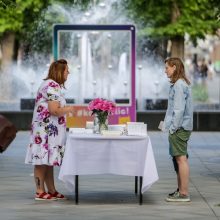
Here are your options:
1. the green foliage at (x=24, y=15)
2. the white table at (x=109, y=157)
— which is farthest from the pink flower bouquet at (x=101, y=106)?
the green foliage at (x=24, y=15)

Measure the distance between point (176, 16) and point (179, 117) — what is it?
103 ft

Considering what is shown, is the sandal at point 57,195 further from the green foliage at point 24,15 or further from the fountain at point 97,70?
the green foliage at point 24,15

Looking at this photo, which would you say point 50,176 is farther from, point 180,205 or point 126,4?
point 126,4

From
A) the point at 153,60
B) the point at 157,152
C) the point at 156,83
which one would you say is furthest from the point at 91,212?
the point at 153,60

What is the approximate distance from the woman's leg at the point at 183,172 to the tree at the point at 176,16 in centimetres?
2962

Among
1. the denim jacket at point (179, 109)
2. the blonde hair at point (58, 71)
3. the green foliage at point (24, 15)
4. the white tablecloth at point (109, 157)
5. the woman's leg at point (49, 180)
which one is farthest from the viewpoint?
the green foliage at point (24, 15)

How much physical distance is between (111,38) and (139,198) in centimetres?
1578

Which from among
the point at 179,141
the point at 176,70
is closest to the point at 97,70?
the point at 176,70

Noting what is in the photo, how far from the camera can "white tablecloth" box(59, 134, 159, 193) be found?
42.6 ft

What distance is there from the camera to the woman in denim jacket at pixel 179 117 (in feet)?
43.1

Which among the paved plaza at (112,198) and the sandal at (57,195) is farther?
the sandal at (57,195)

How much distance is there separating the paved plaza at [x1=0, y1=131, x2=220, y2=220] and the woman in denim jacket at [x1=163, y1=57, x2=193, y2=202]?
1.52ft

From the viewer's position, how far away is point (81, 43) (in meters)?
27.8

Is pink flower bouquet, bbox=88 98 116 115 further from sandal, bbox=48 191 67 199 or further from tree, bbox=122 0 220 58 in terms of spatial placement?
tree, bbox=122 0 220 58
